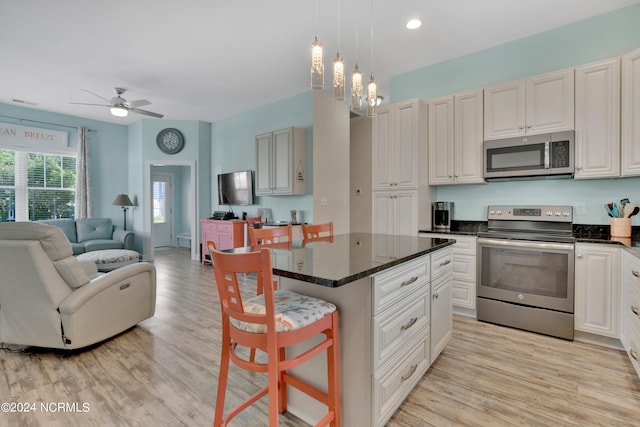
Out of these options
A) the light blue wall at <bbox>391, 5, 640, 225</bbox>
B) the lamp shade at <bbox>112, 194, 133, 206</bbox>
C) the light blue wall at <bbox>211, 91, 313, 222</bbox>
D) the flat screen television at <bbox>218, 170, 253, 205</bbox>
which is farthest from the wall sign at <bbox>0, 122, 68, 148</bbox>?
the light blue wall at <bbox>391, 5, 640, 225</bbox>

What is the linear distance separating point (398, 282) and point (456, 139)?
2.45 m

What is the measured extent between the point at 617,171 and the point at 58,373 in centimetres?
464

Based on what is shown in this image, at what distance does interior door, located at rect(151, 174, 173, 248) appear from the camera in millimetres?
8281

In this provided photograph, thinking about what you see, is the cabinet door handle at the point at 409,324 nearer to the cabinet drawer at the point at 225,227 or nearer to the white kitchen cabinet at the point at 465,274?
the white kitchen cabinet at the point at 465,274

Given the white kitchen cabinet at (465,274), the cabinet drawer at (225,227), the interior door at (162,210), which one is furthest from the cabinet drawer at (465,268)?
the interior door at (162,210)

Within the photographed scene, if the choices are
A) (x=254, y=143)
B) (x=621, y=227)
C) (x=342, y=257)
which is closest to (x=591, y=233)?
(x=621, y=227)

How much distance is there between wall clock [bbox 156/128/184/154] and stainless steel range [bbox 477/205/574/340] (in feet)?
20.2

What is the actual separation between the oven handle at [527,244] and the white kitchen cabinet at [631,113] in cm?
77

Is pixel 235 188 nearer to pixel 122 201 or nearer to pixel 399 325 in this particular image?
pixel 122 201

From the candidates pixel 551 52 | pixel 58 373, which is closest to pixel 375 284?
pixel 58 373

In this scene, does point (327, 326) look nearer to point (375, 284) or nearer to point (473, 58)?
point (375, 284)

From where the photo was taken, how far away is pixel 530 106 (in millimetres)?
2957

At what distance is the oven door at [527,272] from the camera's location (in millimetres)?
2604

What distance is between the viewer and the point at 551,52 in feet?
10.2
